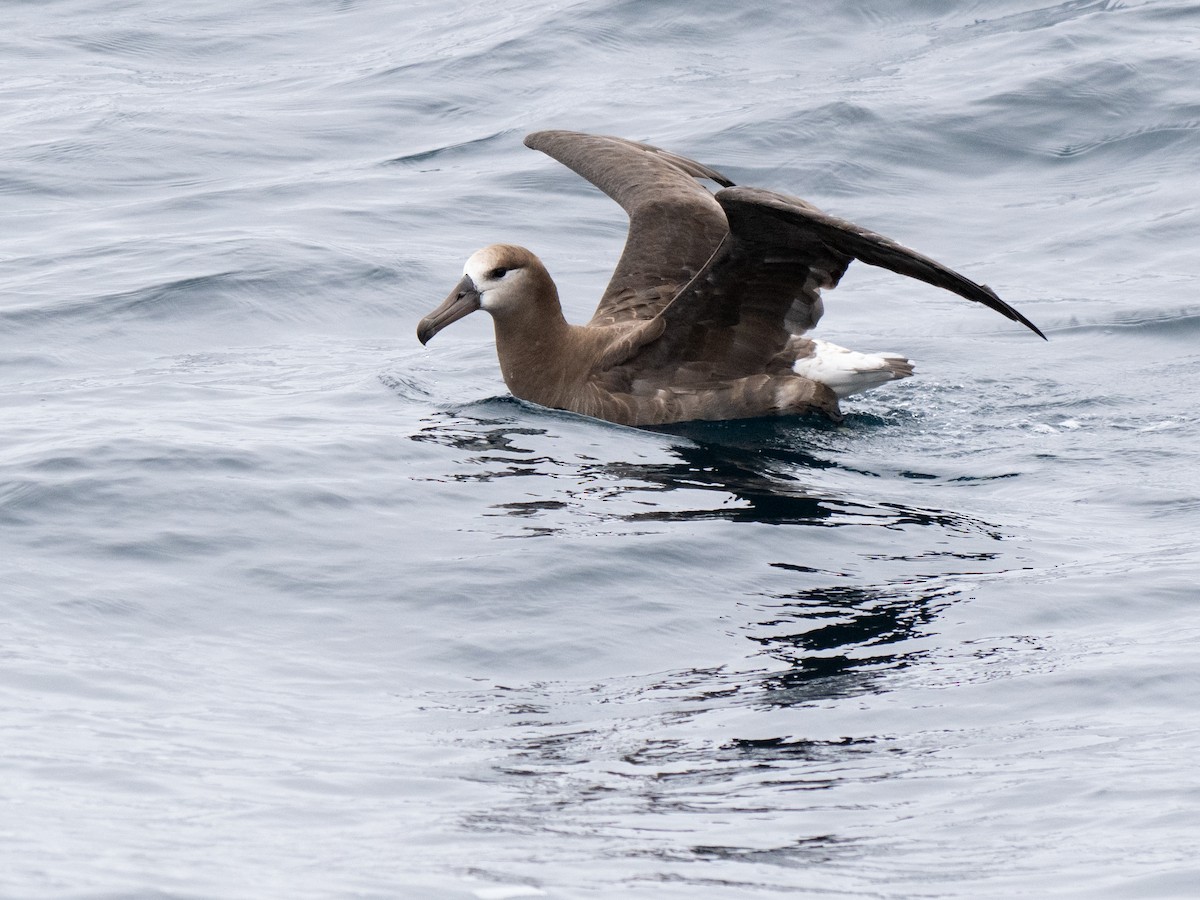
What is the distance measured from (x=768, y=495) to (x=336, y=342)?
431 centimetres

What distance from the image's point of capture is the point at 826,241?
9.36m

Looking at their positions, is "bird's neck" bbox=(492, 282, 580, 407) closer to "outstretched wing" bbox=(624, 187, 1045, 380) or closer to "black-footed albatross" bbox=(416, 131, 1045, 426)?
"black-footed albatross" bbox=(416, 131, 1045, 426)

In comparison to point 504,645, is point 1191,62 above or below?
above

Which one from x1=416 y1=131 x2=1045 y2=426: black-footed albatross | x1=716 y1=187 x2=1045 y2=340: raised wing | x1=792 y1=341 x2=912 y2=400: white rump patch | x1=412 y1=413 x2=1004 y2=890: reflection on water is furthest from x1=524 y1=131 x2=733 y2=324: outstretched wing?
x1=716 y1=187 x2=1045 y2=340: raised wing

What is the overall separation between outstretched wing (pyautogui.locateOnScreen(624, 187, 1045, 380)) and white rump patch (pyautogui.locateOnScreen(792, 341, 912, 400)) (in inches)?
6.3

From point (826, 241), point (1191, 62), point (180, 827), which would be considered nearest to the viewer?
point (180, 827)

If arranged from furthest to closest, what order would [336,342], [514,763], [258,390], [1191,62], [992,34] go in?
[992,34] < [1191,62] < [336,342] < [258,390] < [514,763]

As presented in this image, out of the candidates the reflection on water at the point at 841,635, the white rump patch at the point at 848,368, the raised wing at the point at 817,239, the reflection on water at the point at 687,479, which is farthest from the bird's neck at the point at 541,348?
the reflection on water at the point at 841,635

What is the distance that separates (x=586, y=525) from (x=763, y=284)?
7.47 ft

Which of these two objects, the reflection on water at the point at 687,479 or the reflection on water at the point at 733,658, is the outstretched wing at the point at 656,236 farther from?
the reflection on water at the point at 733,658

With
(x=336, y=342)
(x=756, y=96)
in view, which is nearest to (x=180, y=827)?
(x=336, y=342)

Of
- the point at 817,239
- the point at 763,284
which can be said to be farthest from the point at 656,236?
the point at 817,239

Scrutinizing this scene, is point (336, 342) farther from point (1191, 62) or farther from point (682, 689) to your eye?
point (1191, 62)

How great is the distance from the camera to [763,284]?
391 inches
